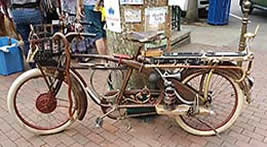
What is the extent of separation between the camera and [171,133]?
3.18 m

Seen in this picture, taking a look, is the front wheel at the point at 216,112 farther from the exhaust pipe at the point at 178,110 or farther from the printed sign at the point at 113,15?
the printed sign at the point at 113,15

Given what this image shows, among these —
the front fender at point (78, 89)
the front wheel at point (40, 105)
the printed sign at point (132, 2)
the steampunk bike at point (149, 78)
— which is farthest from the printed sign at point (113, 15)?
the front wheel at point (40, 105)

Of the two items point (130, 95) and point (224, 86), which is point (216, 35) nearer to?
A: point (224, 86)

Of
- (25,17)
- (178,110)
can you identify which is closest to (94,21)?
(25,17)

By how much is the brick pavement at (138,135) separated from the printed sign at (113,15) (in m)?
1.05

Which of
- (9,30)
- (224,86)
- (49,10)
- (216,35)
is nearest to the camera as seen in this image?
(224,86)

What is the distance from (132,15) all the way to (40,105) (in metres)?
1.30

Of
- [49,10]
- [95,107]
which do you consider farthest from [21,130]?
[49,10]

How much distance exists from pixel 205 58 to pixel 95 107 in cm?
159

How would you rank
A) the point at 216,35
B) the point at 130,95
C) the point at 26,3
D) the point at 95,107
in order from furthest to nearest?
A: the point at 216,35 → the point at 26,3 → the point at 95,107 → the point at 130,95

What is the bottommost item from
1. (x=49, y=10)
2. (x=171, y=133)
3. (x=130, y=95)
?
(x=171, y=133)

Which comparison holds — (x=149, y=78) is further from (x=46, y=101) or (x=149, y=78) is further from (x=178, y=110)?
(x=46, y=101)

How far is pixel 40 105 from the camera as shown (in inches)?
118

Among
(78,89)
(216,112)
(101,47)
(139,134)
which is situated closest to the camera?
(78,89)
